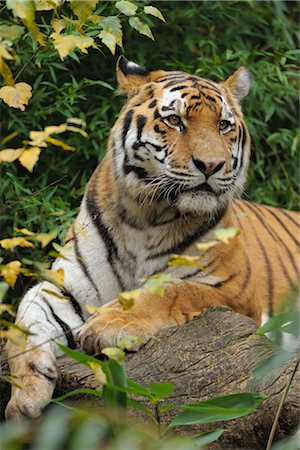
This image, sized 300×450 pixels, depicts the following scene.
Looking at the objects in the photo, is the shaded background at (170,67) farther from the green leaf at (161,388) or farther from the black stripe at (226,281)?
the green leaf at (161,388)

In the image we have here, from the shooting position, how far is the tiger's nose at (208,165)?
3772mm

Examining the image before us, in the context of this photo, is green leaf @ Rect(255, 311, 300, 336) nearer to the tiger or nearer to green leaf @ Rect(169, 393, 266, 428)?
green leaf @ Rect(169, 393, 266, 428)

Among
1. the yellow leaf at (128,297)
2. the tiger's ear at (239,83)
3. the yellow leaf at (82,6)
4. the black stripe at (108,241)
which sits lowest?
the black stripe at (108,241)

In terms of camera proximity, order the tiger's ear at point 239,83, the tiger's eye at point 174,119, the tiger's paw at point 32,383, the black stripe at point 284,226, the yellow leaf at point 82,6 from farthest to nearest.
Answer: the black stripe at point 284,226 < the tiger's ear at point 239,83 < the tiger's eye at point 174,119 < the tiger's paw at point 32,383 < the yellow leaf at point 82,6

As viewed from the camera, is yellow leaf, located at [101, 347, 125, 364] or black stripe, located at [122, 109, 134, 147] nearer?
yellow leaf, located at [101, 347, 125, 364]

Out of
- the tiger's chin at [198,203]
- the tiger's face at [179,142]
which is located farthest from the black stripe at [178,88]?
the tiger's chin at [198,203]

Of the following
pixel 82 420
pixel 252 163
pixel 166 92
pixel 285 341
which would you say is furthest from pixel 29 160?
pixel 252 163

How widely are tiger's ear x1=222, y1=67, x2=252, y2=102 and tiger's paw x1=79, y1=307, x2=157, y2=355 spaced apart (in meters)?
1.36

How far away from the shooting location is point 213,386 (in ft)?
10.8

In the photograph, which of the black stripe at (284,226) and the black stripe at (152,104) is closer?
the black stripe at (152,104)

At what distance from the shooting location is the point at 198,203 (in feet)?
12.6

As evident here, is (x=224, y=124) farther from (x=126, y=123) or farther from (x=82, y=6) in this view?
(x=82, y=6)

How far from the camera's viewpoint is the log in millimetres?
3141

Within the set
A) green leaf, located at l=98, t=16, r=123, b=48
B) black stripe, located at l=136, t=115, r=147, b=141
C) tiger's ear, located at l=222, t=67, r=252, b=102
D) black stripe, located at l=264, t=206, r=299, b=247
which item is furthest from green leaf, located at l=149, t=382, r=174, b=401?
black stripe, located at l=264, t=206, r=299, b=247
